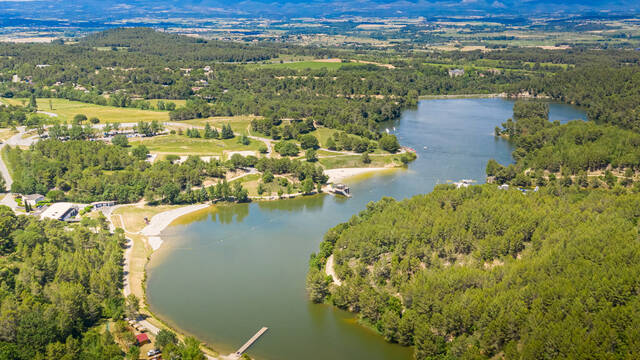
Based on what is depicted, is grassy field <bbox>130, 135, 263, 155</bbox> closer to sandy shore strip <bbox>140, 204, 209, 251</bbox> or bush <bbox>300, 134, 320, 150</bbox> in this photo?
bush <bbox>300, 134, 320, 150</bbox>

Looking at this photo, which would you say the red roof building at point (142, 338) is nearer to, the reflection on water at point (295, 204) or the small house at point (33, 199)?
the reflection on water at point (295, 204)

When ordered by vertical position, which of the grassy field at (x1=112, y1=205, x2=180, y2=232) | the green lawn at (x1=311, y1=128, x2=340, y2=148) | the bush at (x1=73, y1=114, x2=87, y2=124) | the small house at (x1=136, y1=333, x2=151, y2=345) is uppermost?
the bush at (x1=73, y1=114, x2=87, y2=124)

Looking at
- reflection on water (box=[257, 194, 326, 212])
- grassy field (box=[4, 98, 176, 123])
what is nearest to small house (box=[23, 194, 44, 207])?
reflection on water (box=[257, 194, 326, 212])

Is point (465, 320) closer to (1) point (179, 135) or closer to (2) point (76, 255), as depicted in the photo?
(2) point (76, 255)

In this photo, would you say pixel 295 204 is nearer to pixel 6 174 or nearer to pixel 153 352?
pixel 153 352

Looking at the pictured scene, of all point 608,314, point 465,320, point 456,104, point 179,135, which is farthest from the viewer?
point 456,104

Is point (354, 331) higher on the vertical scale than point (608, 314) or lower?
lower

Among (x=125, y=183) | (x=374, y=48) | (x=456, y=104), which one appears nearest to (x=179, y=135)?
(x=125, y=183)
